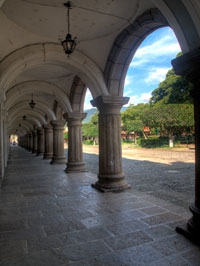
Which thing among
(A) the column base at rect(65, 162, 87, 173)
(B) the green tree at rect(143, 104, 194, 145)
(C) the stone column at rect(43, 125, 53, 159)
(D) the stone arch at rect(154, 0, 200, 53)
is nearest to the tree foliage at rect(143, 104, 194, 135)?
(B) the green tree at rect(143, 104, 194, 145)

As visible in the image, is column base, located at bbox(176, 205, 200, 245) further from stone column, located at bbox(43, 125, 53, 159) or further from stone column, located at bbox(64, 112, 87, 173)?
stone column, located at bbox(43, 125, 53, 159)

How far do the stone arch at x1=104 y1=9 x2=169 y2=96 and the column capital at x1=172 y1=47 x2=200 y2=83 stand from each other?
156 cm

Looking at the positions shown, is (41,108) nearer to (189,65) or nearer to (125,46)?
(125,46)

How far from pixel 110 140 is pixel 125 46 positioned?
7.53 feet

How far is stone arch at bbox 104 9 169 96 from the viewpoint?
424 centimetres

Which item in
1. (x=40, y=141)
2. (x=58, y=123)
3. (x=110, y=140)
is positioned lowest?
(x=40, y=141)

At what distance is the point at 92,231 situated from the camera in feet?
10.2

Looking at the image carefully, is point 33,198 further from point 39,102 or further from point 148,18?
point 39,102

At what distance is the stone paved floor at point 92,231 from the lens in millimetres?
2406

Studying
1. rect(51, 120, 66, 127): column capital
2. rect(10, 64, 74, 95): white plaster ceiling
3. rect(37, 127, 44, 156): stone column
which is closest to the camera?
rect(10, 64, 74, 95): white plaster ceiling

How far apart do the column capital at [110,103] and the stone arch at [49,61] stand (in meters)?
0.24

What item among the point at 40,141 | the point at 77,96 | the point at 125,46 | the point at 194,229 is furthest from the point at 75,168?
the point at 40,141

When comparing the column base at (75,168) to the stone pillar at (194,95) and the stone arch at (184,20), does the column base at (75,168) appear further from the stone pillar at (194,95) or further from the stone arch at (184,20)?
the stone arch at (184,20)

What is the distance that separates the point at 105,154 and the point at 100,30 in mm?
2958
